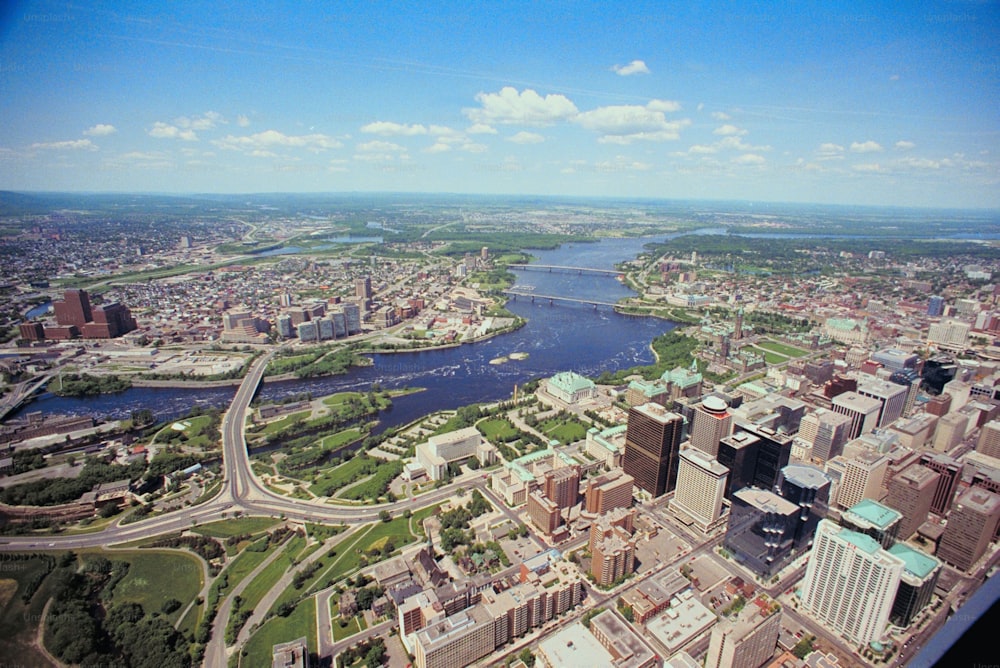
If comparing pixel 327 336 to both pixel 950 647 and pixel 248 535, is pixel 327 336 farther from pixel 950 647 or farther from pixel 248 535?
pixel 950 647

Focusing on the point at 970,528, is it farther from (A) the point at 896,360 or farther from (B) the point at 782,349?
(B) the point at 782,349

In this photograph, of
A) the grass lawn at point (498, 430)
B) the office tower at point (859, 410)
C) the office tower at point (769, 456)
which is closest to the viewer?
→ the office tower at point (769, 456)

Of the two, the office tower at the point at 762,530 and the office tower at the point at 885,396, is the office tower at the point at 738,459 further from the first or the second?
the office tower at the point at 885,396

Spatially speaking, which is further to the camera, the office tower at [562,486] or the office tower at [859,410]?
the office tower at [859,410]

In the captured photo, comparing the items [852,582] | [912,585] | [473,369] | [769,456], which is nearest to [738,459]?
[769,456]

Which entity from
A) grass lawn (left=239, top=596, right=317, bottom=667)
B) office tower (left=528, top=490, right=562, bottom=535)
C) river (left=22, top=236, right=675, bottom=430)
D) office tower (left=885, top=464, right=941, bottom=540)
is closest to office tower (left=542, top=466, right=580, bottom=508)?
office tower (left=528, top=490, right=562, bottom=535)

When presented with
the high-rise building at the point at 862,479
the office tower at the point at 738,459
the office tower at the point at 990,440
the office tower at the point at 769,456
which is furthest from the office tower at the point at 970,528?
the office tower at the point at 990,440
